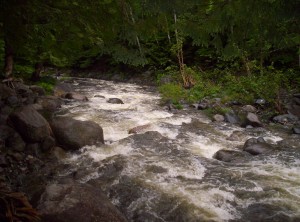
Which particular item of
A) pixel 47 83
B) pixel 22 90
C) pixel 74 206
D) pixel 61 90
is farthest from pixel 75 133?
pixel 47 83

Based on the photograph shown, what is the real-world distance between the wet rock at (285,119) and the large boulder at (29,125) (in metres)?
6.88

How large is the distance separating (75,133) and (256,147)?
4.29m

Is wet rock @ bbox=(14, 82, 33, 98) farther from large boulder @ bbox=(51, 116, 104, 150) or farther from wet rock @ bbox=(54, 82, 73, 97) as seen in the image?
large boulder @ bbox=(51, 116, 104, 150)

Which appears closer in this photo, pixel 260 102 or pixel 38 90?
pixel 260 102

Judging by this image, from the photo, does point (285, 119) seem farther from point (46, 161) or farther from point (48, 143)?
point (46, 161)

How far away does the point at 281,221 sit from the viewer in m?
4.39

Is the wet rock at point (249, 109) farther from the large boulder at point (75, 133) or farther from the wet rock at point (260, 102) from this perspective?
the large boulder at point (75, 133)

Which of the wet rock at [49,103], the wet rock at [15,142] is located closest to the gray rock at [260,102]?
the wet rock at [49,103]

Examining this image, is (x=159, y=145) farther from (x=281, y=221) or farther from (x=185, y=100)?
(x=185, y=100)

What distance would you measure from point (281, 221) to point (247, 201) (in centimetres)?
63

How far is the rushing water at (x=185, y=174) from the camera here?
4.67 m

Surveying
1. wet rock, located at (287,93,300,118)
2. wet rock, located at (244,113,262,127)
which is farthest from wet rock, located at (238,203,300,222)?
wet rock, located at (287,93,300,118)

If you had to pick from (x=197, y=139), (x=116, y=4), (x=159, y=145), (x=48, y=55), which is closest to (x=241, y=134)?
(x=197, y=139)

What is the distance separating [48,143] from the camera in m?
6.70
